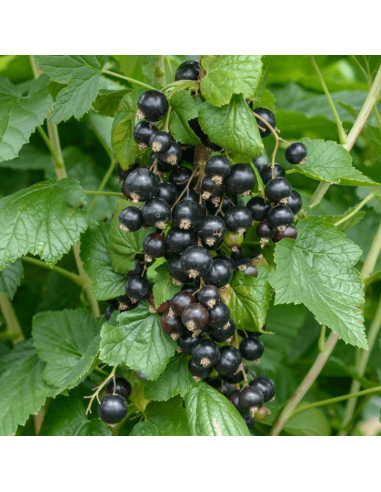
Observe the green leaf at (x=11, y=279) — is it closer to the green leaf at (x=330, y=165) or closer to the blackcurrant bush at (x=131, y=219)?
the blackcurrant bush at (x=131, y=219)

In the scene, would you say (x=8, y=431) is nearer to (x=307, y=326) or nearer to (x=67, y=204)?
(x=67, y=204)

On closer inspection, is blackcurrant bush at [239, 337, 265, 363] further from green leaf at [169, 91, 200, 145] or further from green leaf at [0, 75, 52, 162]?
green leaf at [0, 75, 52, 162]

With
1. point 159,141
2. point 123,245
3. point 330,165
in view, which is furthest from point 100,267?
point 330,165

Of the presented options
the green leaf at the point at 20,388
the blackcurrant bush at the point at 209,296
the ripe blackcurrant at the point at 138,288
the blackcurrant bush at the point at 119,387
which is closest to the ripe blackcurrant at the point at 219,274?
the blackcurrant bush at the point at 209,296

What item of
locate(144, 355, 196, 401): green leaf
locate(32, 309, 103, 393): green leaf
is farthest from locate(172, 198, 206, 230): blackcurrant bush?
locate(32, 309, 103, 393): green leaf

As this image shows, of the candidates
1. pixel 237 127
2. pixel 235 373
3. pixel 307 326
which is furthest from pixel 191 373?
pixel 307 326
